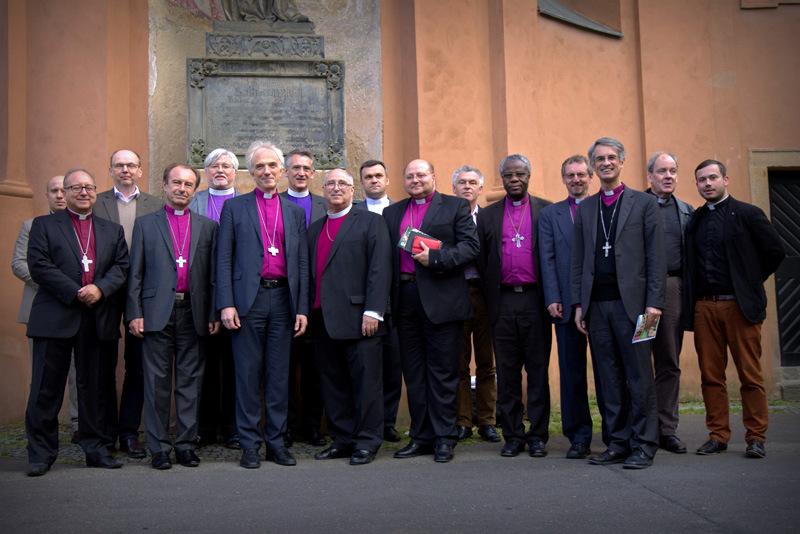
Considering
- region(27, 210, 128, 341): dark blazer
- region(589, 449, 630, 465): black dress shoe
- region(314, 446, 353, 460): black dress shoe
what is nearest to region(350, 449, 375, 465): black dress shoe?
region(314, 446, 353, 460): black dress shoe

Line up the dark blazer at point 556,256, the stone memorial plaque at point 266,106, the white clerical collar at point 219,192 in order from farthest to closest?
the stone memorial plaque at point 266,106 < the white clerical collar at point 219,192 < the dark blazer at point 556,256

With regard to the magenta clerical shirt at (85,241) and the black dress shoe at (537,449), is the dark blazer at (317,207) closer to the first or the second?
the magenta clerical shirt at (85,241)

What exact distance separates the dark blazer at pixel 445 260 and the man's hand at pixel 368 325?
0.91ft

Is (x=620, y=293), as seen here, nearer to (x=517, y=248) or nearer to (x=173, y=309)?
(x=517, y=248)

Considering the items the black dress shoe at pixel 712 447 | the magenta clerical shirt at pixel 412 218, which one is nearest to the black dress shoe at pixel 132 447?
the magenta clerical shirt at pixel 412 218

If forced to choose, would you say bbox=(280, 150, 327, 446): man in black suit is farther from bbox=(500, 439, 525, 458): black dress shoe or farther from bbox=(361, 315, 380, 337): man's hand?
bbox=(500, 439, 525, 458): black dress shoe

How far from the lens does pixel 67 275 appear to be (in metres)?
5.58

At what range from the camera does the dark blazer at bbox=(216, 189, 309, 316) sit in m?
5.68

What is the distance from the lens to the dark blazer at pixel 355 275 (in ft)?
18.8

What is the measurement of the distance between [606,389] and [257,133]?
4515mm

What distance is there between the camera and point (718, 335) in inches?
232

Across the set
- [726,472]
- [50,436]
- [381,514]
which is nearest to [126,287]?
[50,436]

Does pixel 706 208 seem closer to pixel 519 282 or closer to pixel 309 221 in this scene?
pixel 519 282

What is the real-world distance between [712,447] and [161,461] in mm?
3831
